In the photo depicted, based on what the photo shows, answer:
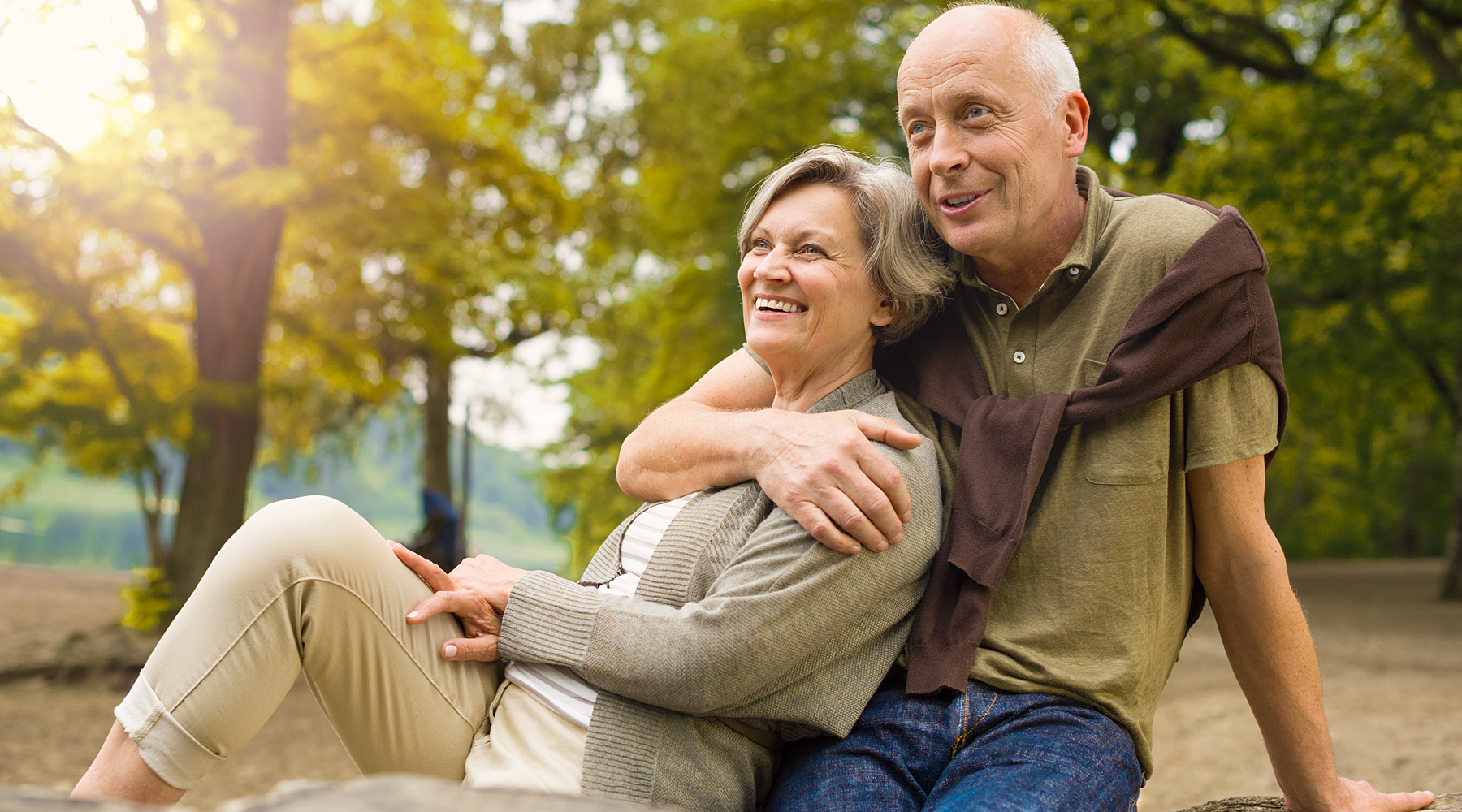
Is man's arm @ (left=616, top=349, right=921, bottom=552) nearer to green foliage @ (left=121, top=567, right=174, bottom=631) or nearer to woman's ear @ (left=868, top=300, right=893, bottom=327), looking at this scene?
woman's ear @ (left=868, top=300, right=893, bottom=327)

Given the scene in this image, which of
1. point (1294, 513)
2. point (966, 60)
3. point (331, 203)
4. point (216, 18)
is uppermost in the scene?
point (216, 18)

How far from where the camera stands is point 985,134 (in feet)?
6.43

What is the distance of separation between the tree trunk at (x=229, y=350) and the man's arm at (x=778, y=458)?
23.7 feet

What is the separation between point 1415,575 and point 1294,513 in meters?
7.62

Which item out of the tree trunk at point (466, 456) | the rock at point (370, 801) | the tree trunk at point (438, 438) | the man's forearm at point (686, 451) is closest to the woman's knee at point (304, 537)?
the man's forearm at point (686, 451)

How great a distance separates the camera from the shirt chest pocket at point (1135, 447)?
1831mm

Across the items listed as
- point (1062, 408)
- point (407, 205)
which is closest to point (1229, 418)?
point (1062, 408)

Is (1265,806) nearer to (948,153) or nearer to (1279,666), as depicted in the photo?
(1279,666)

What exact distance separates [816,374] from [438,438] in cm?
1236

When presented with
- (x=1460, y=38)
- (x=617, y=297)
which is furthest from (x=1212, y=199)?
(x=617, y=297)

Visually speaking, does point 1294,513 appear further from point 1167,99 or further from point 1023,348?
point 1023,348

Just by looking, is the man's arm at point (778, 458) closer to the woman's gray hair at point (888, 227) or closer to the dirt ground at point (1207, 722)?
the woman's gray hair at point (888, 227)

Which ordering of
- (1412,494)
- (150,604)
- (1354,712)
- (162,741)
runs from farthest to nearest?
1. (1412,494)
2. (150,604)
3. (1354,712)
4. (162,741)

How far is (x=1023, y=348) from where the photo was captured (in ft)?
6.64
